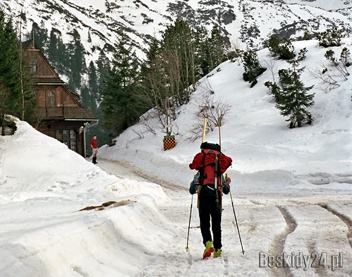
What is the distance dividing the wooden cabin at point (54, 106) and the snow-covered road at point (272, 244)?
2774 centimetres

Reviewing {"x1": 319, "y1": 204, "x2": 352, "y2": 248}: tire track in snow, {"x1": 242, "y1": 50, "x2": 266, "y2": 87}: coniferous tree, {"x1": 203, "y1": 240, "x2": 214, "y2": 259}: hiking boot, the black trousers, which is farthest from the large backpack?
{"x1": 242, "y1": 50, "x2": 266, "y2": 87}: coniferous tree

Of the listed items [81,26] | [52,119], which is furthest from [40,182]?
[81,26]

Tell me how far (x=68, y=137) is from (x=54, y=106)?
3025 mm

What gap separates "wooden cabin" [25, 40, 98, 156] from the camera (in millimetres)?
38094

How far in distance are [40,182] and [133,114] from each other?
28.0 metres

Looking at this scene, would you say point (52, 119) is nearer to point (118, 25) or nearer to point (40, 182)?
point (40, 182)

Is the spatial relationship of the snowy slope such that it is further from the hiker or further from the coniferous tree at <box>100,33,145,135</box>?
the coniferous tree at <box>100,33,145,135</box>

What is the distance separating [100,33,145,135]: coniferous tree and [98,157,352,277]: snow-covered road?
3220 cm

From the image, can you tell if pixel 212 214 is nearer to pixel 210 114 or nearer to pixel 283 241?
pixel 283 241

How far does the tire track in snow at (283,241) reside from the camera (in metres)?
5.66

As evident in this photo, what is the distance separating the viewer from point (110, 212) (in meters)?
8.21

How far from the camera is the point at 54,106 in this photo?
126 feet

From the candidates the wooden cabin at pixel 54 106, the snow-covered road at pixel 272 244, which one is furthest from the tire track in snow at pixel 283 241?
the wooden cabin at pixel 54 106

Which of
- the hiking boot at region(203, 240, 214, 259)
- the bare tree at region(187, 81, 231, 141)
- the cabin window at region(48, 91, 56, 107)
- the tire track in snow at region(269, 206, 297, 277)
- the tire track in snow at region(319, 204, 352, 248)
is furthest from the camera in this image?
the cabin window at region(48, 91, 56, 107)
